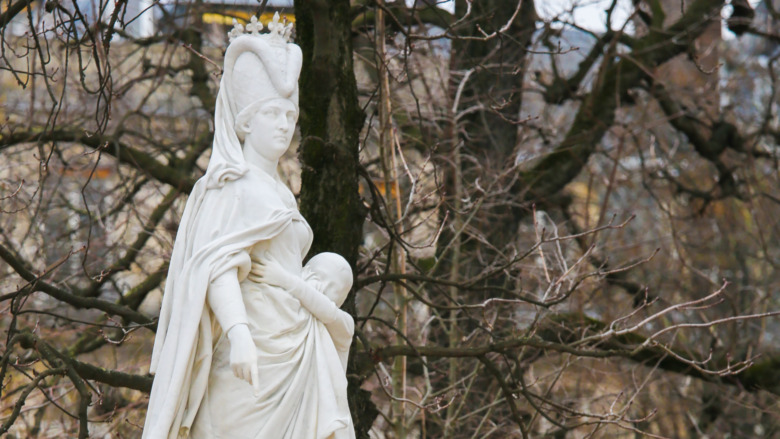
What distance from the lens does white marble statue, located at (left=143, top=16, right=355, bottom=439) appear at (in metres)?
6.05

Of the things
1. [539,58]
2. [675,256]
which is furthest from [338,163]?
[675,256]

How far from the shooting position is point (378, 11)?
1094 centimetres

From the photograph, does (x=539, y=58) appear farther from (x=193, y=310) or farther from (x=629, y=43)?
(x=193, y=310)

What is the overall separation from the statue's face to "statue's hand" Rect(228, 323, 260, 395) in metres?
1.03

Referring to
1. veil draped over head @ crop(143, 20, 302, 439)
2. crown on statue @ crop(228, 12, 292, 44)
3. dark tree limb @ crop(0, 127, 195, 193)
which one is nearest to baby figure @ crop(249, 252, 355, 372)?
veil draped over head @ crop(143, 20, 302, 439)

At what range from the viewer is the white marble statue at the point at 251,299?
605 centimetres

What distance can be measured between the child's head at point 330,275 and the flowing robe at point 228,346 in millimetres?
85

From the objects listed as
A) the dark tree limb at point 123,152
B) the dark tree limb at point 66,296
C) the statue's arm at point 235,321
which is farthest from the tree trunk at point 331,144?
the statue's arm at point 235,321

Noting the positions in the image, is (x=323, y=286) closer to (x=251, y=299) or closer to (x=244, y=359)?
(x=251, y=299)

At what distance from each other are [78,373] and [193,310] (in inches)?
114

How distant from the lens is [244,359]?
5.84 metres

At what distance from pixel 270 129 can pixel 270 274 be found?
0.71 metres

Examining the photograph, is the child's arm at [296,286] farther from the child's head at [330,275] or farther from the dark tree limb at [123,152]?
the dark tree limb at [123,152]

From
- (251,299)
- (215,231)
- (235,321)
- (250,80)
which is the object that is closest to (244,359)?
(235,321)
